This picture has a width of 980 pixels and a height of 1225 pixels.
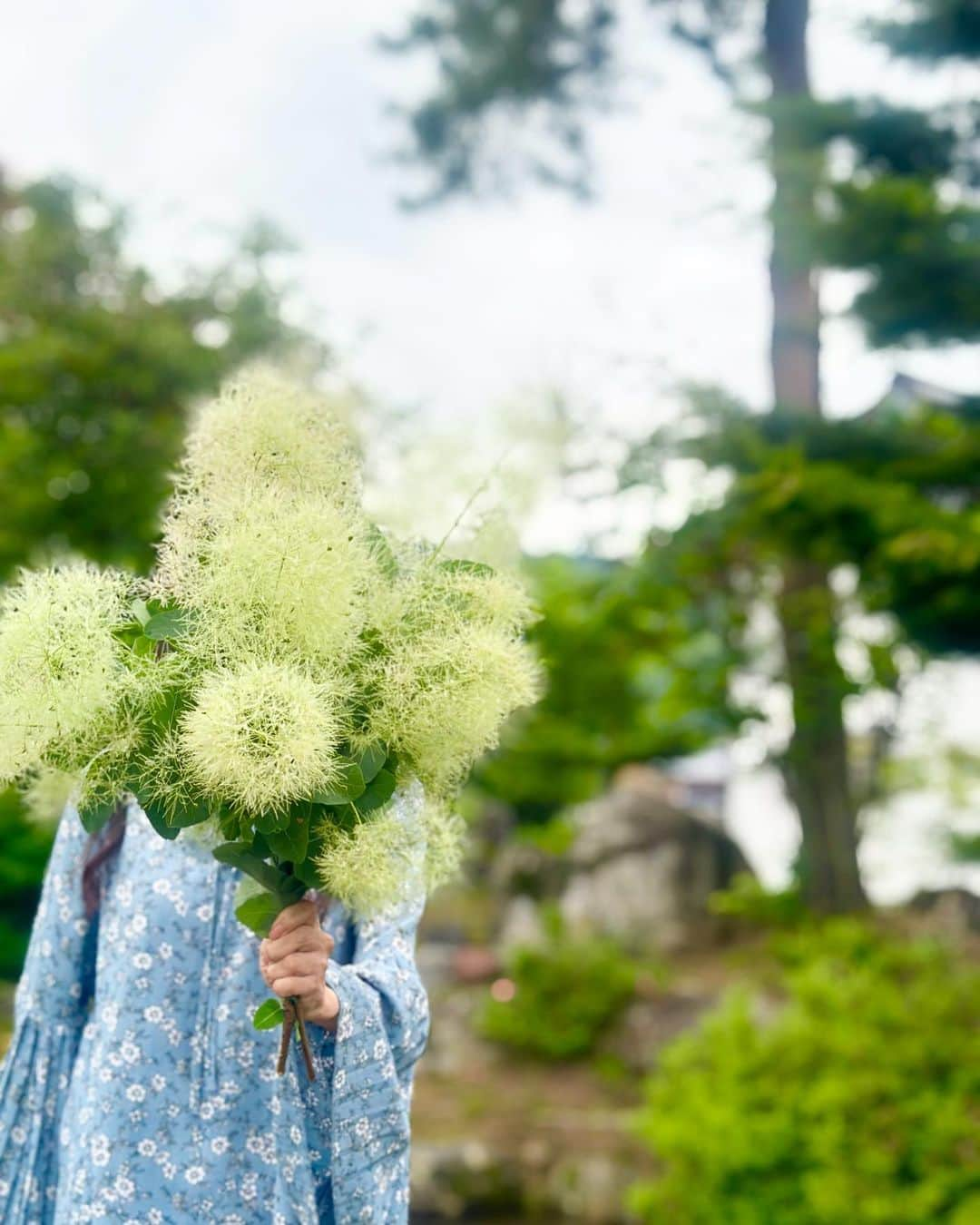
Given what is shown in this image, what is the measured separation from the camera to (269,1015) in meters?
1.39

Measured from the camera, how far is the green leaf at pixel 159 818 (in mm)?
1274

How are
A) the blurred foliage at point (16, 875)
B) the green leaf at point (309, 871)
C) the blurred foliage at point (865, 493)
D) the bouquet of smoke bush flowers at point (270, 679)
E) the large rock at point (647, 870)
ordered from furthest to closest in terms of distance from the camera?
1. the large rock at point (647, 870)
2. the blurred foliage at point (16, 875)
3. the blurred foliage at point (865, 493)
4. the green leaf at point (309, 871)
5. the bouquet of smoke bush flowers at point (270, 679)

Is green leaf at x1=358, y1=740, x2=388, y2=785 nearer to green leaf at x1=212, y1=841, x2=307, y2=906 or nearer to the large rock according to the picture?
green leaf at x1=212, y1=841, x2=307, y2=906

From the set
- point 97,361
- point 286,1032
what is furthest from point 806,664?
point 286,1032

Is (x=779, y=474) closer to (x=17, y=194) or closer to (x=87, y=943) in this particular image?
(x=87, y=943)

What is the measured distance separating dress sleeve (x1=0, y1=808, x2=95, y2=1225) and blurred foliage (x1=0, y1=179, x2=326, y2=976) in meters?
5.22

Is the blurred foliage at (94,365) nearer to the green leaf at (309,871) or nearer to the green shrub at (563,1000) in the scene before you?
the green shrub at (563,1000)

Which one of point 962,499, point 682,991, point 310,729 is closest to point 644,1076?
point 682,991

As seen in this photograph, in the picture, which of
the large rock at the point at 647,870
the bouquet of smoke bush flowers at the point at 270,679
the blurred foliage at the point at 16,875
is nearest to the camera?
the bouquet of smoke bush flowers at the point at 270,679

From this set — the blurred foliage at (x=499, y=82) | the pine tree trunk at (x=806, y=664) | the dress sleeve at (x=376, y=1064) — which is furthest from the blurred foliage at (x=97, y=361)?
the dress sleeve at (x=376, y=1064)

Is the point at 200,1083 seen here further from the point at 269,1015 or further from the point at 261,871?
the point at 261,871

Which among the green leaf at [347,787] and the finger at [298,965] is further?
the finger at [298,965]

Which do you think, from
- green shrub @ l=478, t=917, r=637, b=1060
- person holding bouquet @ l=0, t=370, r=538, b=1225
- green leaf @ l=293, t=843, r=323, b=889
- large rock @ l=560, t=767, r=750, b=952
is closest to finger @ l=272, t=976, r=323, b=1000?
person holding bouquet @ l=0, t=370, r=538, b=1225

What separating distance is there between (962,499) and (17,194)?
6584 millimetres
